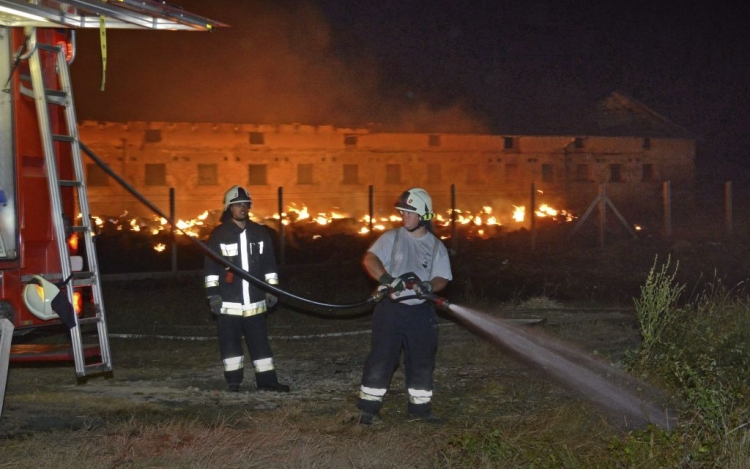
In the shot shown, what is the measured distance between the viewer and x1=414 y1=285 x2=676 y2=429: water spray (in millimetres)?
6258

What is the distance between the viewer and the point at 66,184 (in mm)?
5605

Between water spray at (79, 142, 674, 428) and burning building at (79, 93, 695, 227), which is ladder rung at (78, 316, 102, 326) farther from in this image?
burning building at (79, 93, 695, 227)

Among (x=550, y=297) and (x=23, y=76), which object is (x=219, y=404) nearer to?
(x=23, y=76)

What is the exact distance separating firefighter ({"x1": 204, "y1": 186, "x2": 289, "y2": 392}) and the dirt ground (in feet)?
0.74

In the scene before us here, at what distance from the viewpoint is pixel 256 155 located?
96.5 feet

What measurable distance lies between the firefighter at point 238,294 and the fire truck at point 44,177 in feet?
5.10

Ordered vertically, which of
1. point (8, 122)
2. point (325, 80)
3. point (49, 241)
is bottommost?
point (49, 241)

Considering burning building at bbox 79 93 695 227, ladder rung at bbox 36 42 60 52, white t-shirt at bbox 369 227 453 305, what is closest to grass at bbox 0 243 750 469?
white t-shirt at bbox 369 227 453 305

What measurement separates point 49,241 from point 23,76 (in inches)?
40.4

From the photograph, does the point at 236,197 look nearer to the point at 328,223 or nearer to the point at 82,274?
the point at 82,274

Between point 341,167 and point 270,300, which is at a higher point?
point 341,167

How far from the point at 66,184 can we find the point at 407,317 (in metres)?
2.40

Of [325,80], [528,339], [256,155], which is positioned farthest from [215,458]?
[325,80]

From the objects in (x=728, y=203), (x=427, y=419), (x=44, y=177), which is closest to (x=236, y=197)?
(x=44, y=177)
